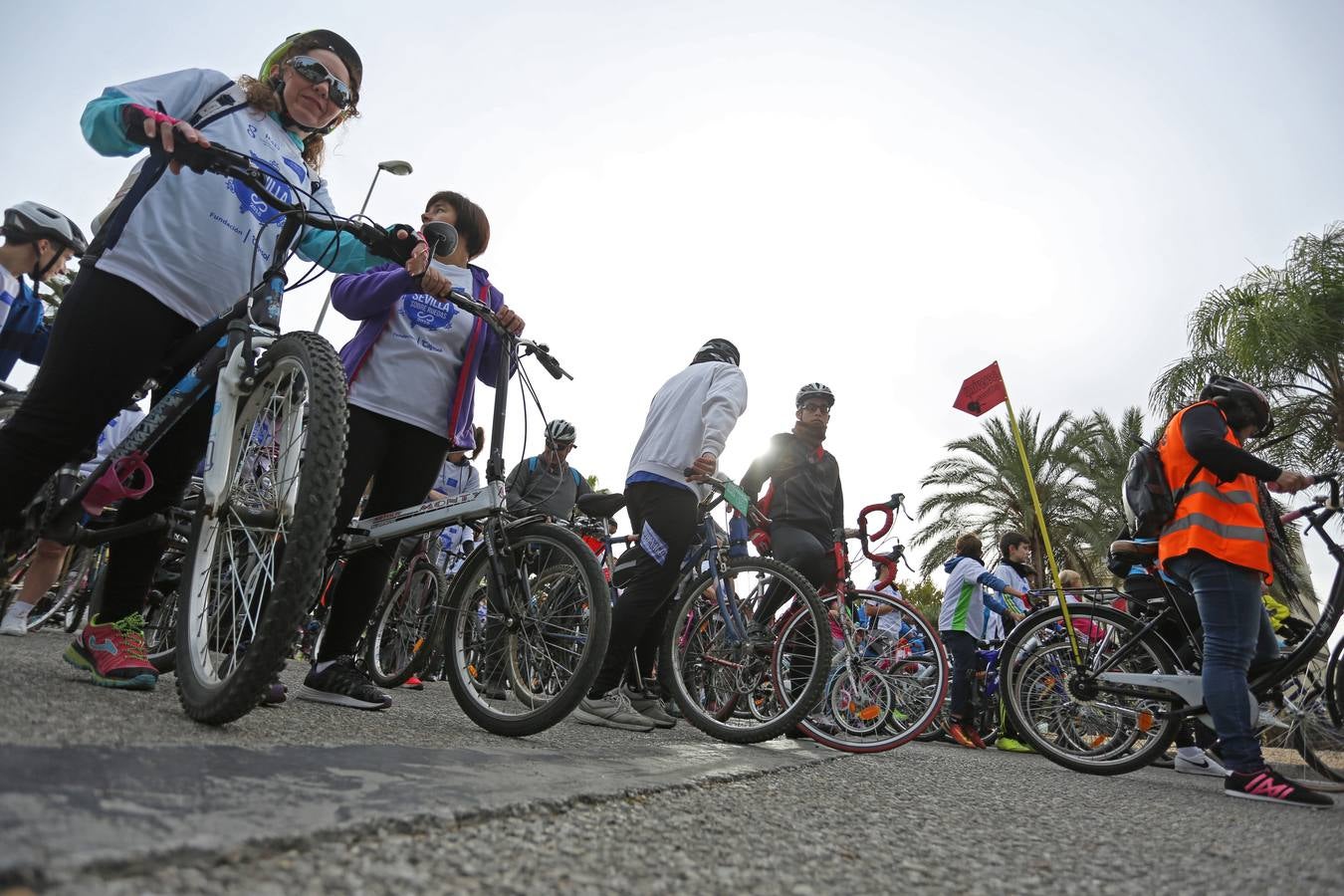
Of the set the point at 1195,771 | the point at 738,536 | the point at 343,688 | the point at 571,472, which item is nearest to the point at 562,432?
the point at 571,472

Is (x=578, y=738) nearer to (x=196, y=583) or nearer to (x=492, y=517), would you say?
(x=492, y=517)

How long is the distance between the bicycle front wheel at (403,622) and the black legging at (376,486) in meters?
1.56

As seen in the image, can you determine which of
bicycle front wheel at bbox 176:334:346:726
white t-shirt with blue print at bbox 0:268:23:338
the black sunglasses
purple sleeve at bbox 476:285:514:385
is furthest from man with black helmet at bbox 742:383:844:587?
white t-shirt with blue print at bbox 0:268:23:338

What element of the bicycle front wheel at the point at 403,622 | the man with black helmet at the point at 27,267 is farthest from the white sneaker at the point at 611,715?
the man with black helmet at the point at 27,267

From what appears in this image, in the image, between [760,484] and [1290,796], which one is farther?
[760,484]

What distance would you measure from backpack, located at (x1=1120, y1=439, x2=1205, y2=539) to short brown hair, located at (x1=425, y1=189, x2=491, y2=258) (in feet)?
10.6

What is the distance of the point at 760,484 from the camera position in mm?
5320

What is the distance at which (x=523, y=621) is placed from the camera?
2.98 m

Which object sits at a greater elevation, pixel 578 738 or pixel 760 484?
pixel 760 484

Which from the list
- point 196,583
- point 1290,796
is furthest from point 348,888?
point 1290,796

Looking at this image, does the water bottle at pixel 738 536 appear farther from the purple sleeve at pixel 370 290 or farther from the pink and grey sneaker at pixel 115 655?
the pink and grey sneaker at pixel 115 655

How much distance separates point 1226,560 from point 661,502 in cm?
253

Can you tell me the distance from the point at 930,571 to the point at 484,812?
2217cm

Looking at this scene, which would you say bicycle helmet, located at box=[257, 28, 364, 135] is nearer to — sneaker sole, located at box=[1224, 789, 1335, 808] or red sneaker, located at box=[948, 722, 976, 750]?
sneaker sole, located at box=[1224, 789, 1335, 808]
